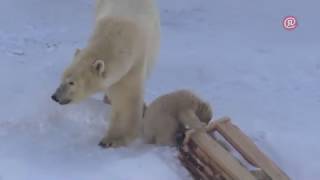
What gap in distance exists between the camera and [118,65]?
4.77m

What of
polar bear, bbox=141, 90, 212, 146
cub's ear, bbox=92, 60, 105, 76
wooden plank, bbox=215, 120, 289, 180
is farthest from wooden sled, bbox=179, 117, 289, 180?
cub's ear, bbox=92, 60, 105, 76

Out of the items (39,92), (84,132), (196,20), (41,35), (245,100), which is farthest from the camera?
(196,20)

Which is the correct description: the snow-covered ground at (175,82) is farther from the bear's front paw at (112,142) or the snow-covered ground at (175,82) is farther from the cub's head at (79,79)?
the cub's head at (79,79)

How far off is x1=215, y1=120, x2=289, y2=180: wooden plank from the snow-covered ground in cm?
29

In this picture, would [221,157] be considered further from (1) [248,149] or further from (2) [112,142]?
(2) [112,142]

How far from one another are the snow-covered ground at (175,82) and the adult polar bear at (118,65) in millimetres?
211

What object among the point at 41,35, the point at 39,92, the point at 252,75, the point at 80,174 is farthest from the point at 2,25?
the point at 80,174

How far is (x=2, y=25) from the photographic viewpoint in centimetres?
705

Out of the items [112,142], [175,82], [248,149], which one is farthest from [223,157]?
[175,82]

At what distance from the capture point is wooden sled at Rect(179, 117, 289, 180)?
4.48 meters

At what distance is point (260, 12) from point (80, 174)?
3.87m

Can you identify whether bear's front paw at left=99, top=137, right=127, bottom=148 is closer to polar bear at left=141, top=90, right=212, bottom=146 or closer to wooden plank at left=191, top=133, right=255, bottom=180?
polar bear at left=141, top=90, right=212, bottom=146

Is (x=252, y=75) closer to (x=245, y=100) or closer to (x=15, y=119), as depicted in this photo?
(x=245, y=100)

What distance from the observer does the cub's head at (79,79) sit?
15.4 ft
